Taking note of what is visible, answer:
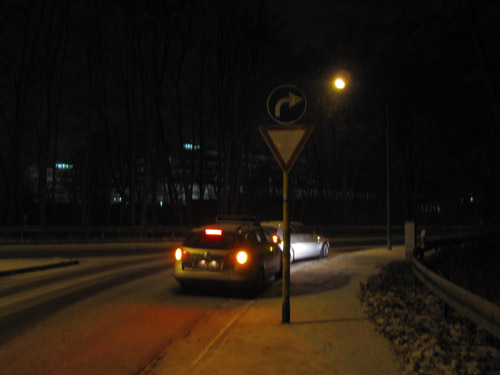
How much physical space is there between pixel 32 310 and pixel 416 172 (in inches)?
824

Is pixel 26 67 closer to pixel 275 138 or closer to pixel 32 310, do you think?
pixel 32 310

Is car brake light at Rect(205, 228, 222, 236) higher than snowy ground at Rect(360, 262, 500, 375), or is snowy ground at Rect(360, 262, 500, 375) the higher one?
car brake light at Rect(205, 228, 222, 236)

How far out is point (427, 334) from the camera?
21.7ft

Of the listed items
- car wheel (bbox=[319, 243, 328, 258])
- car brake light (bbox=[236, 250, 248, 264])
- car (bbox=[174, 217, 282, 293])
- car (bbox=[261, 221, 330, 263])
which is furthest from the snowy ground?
car wheel (bbox=[319, 243, 328, 258])

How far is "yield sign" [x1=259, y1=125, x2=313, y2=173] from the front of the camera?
7406 millimetres

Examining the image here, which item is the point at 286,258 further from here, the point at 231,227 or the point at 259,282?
the point at 259,282

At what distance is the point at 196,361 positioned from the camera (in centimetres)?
567

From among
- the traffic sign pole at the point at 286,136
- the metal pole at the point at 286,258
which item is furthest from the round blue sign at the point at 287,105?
the metal pole at the point at 286,258

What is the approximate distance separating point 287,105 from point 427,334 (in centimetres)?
398

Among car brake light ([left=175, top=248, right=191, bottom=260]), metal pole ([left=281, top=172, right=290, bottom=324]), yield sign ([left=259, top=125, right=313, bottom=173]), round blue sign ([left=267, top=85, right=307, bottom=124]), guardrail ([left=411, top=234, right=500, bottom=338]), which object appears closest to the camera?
guardrail ([left=411, top=234, right=500, bottom=338])

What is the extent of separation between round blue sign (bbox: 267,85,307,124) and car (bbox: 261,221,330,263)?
8.59 meters

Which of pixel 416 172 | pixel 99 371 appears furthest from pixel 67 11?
pixel 99 371

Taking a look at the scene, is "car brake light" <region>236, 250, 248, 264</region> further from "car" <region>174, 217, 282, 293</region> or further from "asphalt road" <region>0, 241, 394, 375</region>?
"asphalt road" <region>0, 241, 394, 375</region>

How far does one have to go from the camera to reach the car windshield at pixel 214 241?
33.4ft
